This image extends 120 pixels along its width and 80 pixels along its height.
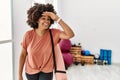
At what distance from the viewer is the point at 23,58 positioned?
71.6 inches

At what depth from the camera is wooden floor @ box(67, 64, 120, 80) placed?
4523mm

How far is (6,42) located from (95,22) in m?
4.44

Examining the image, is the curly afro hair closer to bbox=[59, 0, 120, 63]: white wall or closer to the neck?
the neck

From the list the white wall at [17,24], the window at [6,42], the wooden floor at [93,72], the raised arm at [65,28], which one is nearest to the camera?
the raised arm at [65,28]

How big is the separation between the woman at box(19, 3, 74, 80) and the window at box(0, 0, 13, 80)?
542mm

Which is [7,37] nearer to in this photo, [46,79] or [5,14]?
[5,14]

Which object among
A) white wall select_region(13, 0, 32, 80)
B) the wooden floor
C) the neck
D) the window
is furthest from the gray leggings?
the wooden floor

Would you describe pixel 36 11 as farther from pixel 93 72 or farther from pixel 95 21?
pixel 95 21

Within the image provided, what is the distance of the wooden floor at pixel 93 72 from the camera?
4.52m

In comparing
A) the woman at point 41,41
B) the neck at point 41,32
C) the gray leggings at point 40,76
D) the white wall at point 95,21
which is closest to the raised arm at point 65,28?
the woman at point 41,41

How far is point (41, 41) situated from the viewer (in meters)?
1.71

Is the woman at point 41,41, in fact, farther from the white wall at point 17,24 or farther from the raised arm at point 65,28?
the white wall at point 17,24

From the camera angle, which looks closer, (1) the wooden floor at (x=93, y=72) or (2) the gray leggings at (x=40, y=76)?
(2) the gray leggings at (x=40, y=76)

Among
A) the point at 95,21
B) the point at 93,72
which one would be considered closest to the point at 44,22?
the point at 93,72
